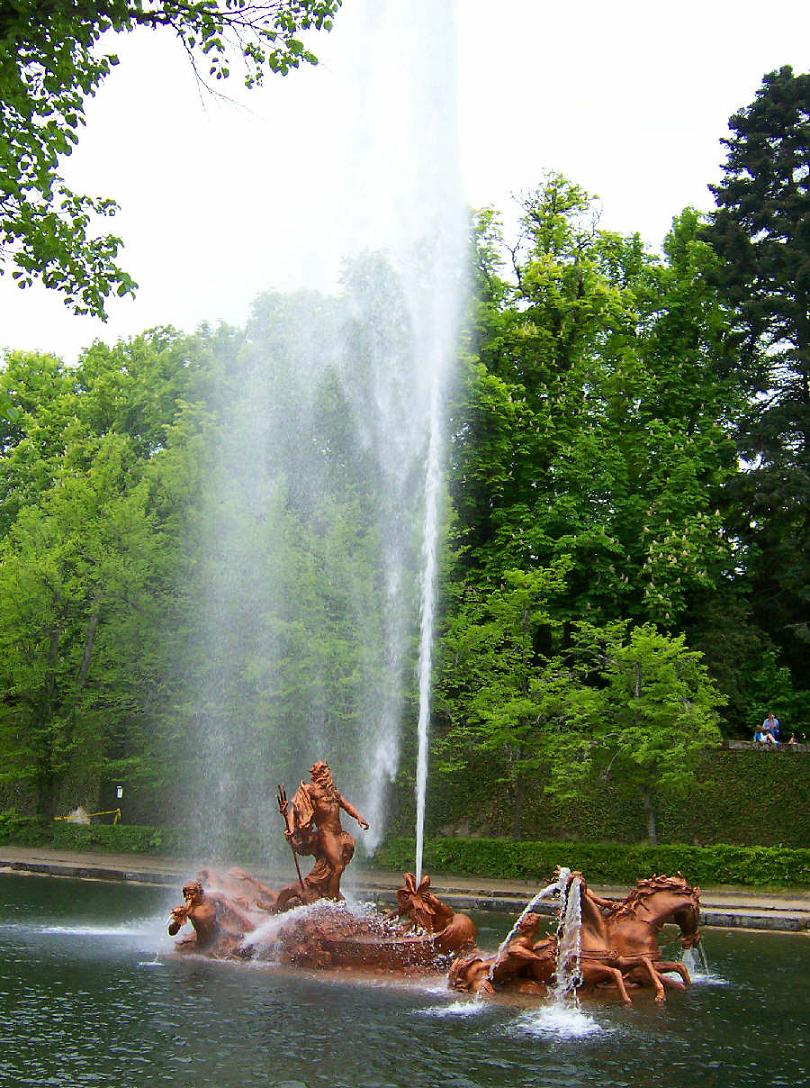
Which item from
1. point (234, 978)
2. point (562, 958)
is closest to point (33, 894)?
point (234, 978)

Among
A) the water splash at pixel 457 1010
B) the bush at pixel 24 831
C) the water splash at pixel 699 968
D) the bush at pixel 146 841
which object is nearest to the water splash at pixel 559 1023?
the water splash at pixel 457 1010

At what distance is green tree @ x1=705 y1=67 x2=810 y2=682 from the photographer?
34.3 meters

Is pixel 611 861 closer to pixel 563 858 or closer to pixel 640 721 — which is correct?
pixel 563 858

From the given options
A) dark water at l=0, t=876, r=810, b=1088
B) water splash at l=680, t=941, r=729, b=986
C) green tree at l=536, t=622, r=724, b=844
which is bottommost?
dark water at l=0, t=876, r=810, b=1088

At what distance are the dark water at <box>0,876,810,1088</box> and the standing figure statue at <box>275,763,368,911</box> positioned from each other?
185cm

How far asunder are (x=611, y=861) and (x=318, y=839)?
11602mm

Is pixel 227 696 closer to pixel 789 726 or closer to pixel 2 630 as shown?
pixel 2 630

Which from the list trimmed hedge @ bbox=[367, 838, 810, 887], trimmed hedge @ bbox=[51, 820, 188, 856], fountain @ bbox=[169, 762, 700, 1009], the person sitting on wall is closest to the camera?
fountain @ bbox=[169, 762, 700, 1009]

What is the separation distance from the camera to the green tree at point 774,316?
34.3m

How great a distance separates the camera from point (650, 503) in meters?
38.1

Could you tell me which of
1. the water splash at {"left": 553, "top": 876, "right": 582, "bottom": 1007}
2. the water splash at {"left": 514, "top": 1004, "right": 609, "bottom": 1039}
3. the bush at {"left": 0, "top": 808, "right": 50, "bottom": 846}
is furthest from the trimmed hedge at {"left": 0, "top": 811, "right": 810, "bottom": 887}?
the water splash at {"left": 514, "top": 1004, "right": 609, "bottom": 1039}

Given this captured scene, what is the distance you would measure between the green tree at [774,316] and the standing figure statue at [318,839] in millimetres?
19885

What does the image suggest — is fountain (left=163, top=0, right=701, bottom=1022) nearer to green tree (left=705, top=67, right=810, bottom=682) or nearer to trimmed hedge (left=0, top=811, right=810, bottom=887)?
trimmed hedge (left=0, top=811, right=810, bottom=887)

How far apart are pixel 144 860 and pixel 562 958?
18639mm
